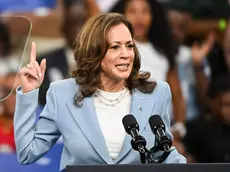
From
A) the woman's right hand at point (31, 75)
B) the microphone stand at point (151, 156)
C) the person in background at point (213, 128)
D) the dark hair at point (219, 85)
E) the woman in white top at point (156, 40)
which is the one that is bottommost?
the person in background at point (213, 128)

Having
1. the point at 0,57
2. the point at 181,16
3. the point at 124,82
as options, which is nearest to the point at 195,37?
the point at 181,16

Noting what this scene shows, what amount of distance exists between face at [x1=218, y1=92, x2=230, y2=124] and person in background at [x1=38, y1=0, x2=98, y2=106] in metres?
1.07

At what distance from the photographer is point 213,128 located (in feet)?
17.7

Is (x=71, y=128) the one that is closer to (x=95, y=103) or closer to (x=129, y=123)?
(x=95, y=103)

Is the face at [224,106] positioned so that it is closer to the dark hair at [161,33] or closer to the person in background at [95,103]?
the dark hair at [161,33]

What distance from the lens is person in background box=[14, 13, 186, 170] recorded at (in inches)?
115

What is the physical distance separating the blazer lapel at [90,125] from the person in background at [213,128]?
246 cm

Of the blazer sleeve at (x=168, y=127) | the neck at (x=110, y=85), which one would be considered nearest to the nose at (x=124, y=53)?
the neck at (x=110, y=85)

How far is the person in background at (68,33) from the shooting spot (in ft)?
17.5

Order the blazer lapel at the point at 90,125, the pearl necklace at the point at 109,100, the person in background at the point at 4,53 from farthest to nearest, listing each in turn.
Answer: the person in background at the point at 4,53 → the pearl necklace at the point at 109,100 → the blazer lapel at the point at 90,125

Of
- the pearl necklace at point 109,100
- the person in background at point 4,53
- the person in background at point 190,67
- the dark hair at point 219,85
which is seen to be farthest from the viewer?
the person in background at point 190,67

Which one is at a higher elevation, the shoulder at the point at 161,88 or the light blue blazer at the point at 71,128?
the shoulder at the point at 161,88

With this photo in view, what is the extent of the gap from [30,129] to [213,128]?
2624 millimetres

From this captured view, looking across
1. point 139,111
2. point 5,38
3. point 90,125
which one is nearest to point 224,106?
point 5,38
